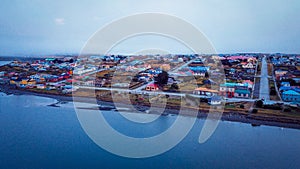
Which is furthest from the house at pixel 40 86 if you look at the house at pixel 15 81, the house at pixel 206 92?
the house at pixel 206 92

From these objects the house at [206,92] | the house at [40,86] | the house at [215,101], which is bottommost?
the house at [40,86]

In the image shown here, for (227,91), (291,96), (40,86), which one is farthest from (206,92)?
(40,86)

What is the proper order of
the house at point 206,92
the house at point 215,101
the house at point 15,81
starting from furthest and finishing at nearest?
1. the house at point 15,81
2. the house at point 206,92
3. the house at point 215,101

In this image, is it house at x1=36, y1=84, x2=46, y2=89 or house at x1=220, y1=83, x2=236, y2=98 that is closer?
house at x1=220, y1=83, x2=236, y2=98

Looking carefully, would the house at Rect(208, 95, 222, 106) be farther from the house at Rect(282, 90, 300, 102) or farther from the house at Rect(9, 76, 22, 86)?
the house at Rect(9, 76, 22, 86)

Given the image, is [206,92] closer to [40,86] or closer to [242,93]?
[242,93]

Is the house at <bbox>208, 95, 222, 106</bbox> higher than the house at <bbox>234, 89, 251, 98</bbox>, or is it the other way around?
the house at <bbox>234, 89, 251, 98</bbox>

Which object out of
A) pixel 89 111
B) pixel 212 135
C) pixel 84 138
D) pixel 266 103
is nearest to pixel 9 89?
pixel 89 111

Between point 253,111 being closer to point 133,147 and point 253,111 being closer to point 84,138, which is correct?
point 133,147

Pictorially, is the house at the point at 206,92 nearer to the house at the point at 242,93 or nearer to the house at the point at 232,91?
the house at the point at 232,91

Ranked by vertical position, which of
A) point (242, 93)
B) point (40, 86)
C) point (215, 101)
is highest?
point (242, 93)

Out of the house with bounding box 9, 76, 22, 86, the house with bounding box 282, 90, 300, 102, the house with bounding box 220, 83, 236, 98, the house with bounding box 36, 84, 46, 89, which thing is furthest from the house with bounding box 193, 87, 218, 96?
the house with bounding box 9, 76, 22, 86

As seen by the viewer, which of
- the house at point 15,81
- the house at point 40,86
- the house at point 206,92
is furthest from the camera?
the house at point 15,81

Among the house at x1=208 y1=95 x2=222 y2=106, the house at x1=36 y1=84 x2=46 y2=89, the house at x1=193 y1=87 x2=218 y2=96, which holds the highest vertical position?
the house at x1=193 y1=87 x2=218 y2=96
